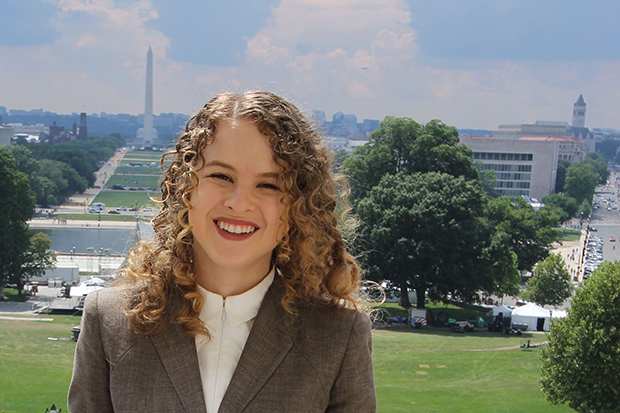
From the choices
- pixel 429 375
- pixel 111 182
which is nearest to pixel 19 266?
pixel 429 375

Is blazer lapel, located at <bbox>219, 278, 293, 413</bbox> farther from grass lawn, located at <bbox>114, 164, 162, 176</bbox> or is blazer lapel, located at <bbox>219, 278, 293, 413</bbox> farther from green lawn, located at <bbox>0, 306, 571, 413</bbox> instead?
grass lawn, located at <bbox>114, 164, 162, 176</bbox>

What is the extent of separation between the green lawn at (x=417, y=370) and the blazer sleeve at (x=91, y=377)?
15.4 metres

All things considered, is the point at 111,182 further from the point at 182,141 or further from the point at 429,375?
the point at 182,141

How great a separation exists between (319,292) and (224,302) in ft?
1.20

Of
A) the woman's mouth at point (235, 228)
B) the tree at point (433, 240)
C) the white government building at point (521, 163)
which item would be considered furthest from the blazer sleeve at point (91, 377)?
the white government building at point (521, 163)

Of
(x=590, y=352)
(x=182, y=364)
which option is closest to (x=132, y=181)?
(x=590, y=352)

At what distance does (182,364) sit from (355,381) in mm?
623

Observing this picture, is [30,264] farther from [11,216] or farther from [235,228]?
[235,228]

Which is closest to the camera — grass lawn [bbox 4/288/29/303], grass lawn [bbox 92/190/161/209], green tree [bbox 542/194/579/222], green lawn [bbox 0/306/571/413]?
green lawn [bbox 0/306/571/413]

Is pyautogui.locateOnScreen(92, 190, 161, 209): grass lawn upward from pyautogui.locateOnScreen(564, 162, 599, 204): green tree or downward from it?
downward

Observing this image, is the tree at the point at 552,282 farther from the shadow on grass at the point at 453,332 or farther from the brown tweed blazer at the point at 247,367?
the brown tweed blazer at the point at 247,367

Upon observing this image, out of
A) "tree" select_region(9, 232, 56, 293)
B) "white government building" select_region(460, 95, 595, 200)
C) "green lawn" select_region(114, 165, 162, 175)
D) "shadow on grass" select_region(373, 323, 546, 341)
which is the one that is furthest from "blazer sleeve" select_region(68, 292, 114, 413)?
"green lawn" select_region(114, 165, 162, 175)

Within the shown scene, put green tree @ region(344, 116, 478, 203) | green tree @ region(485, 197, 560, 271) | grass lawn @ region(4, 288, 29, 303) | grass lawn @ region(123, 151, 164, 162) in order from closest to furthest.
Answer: grass lawn @ region(4, 288, 29, 303), green tree @ region(344, 116, 478, 203), green tree @ region(485, 197, 560, 271), grass lawn @ region(123, 151, 164, 162)

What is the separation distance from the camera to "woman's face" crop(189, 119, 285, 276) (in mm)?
2574
